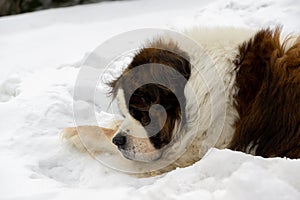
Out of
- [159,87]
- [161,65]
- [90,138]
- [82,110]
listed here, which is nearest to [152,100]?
[159,87]

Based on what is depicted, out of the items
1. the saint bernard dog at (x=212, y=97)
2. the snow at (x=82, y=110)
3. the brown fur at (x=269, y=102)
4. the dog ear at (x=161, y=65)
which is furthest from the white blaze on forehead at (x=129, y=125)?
the brown fur at (x=269, y=102)

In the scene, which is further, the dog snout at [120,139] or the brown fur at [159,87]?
the dog snout at [120,139]

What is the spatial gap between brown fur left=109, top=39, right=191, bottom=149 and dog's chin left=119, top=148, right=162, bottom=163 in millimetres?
56

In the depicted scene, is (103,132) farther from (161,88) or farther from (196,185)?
(196,185)

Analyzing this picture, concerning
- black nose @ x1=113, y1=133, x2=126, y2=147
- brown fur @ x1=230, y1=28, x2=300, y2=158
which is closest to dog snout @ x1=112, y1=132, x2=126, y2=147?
black nose @ x1=113, y1=133, x2=126, y2=147

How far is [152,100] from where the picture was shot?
299 cm

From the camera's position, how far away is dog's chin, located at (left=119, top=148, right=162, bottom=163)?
3.16 metres

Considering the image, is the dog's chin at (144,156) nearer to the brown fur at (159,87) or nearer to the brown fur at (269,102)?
the brown fur at (159,87)

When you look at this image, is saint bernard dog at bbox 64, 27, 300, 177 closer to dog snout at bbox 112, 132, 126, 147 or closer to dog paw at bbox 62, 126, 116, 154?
dog snout at bbox 112, 132, 126, 147

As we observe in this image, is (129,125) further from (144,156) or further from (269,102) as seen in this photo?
(269,102)

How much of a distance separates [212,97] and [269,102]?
1.04 feet

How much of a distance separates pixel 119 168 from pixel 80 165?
247mm

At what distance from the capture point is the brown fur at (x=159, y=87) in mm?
2975

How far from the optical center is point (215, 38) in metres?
3.10
